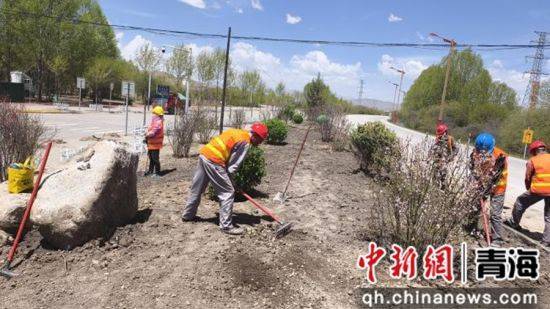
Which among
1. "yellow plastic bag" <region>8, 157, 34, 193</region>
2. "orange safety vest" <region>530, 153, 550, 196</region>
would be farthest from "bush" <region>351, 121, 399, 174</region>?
"yellow plastic bag" <region>8, 157, 34, 193</region>

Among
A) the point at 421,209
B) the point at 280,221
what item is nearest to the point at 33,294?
the point at 280,221

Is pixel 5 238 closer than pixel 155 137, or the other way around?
pixel 5 238

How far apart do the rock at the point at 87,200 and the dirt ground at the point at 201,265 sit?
0.16 meters

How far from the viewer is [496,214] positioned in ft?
19.1

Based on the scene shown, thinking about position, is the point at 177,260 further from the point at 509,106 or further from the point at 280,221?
the point at 509,106

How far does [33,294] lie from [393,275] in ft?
11.2

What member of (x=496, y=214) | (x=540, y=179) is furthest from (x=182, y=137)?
(x=540, y=179)

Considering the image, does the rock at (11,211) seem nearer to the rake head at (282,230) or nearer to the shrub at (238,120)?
the rake head at (282,230)

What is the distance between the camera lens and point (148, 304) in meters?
3.64

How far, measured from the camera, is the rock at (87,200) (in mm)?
4465

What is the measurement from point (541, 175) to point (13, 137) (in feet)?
26.6

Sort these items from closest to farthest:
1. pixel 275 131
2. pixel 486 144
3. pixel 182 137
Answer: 1. pixel 486 144
2. pixel 182 137
3. pixel 275 131

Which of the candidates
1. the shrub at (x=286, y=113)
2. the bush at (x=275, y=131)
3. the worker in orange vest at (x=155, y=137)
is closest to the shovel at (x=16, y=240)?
the worker in orange vest at (x=155, y=137)

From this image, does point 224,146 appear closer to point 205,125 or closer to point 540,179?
point 540,179
